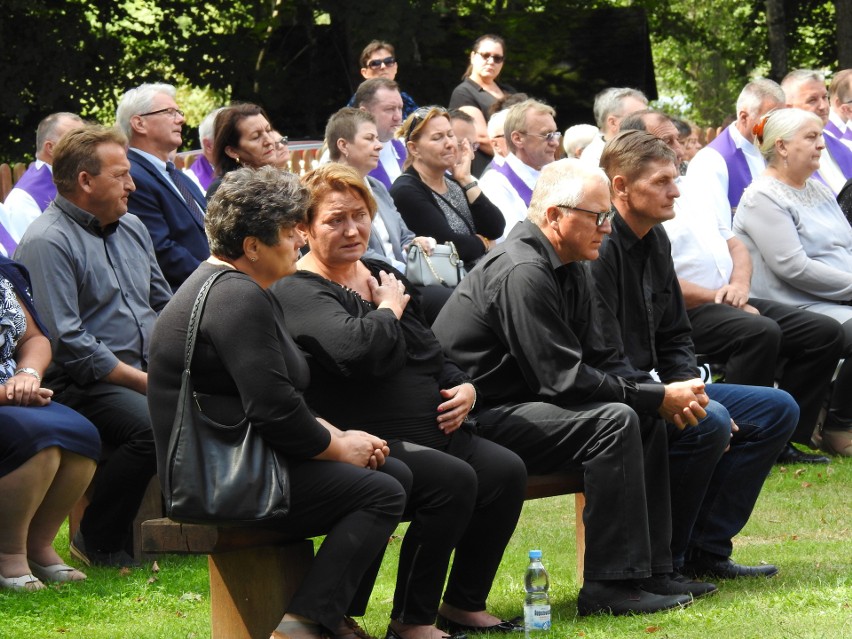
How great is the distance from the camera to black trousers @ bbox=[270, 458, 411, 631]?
4340 millimetres

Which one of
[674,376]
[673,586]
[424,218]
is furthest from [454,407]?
[424,218]

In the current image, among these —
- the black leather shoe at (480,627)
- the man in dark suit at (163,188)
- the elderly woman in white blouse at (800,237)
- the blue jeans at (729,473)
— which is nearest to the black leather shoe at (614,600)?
the black leather shoe at (480,627)

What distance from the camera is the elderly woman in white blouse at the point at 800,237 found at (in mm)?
→ 8477

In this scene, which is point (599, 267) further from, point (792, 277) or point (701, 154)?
point (701, 154)

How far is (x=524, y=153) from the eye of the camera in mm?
9562

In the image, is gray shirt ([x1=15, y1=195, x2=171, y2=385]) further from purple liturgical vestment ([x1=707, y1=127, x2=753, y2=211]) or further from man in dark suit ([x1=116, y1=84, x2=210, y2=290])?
purple liturgical vestment ([x1=707, y1=127, x2=753, y2=211])

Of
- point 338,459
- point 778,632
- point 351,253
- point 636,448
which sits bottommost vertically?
point 778,632

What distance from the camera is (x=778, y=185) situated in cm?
854

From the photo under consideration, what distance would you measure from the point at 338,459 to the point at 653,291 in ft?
6.67

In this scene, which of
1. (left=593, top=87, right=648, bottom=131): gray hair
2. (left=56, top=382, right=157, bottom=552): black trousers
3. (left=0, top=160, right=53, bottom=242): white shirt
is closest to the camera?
(left=56, top=382, right=157, bottom=552): black trousers

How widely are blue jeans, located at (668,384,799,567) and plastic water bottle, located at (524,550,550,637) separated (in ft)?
3.12

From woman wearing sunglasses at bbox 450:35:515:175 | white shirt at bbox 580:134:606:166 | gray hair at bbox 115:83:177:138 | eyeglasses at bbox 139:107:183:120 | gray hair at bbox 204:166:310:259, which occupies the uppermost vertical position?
gray hair at bbox 115:83:177:138

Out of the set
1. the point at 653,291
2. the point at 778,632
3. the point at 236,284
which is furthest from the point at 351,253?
the point at 778,632

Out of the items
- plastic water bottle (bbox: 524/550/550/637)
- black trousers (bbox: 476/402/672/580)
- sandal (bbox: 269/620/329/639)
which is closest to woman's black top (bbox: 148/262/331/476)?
sandal (bbox: 269/620/329/639)
